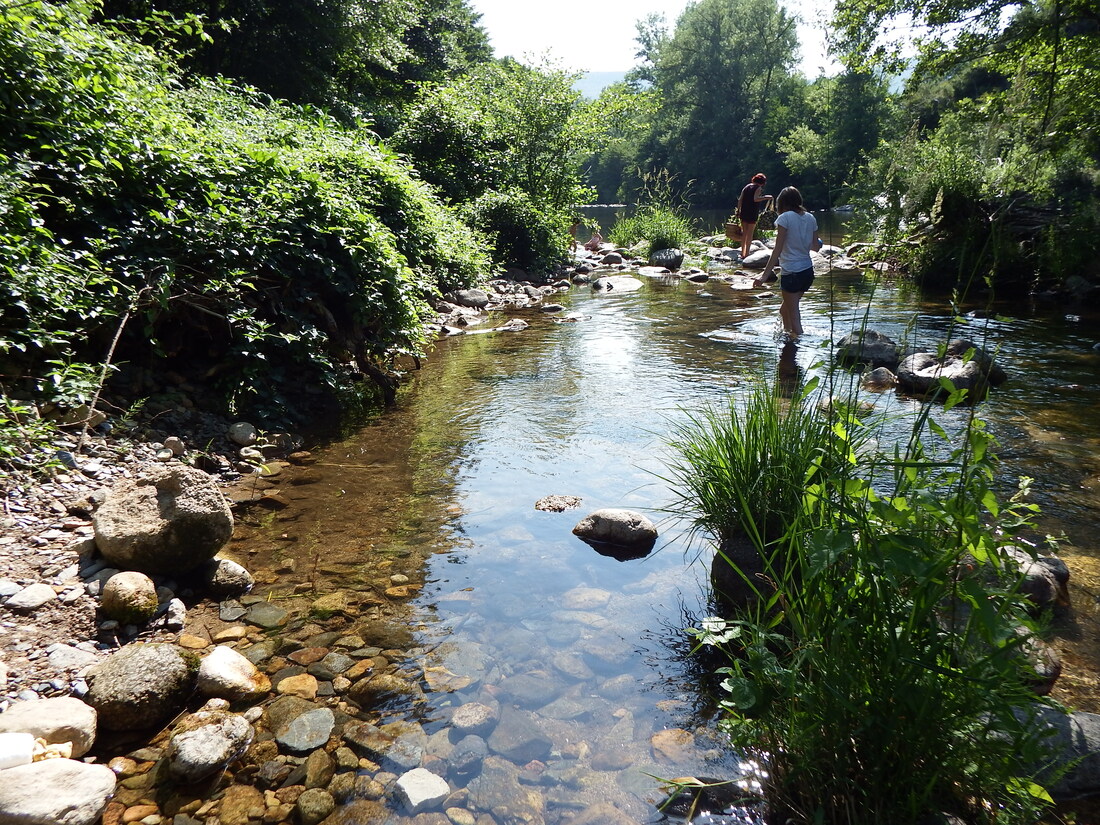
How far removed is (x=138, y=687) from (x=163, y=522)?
3.49 ft

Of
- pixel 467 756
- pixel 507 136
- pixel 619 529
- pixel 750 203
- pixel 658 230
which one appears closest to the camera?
pixel 467 756

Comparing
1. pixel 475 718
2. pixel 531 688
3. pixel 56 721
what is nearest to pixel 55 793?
pixel 56 721

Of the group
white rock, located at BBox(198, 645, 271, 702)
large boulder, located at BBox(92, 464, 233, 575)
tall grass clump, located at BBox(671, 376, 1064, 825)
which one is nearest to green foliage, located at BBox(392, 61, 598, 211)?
large boulder, located at BBox(92, 464, 233, 575)

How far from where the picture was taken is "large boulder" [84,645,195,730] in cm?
284

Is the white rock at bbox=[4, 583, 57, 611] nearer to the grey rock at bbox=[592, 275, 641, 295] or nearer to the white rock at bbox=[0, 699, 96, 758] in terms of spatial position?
the white rock at bbox=[0, 699, 96, 758]

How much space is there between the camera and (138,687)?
9.45ft

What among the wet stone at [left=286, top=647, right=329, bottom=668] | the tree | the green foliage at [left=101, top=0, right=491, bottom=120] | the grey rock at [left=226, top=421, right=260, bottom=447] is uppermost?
the tree

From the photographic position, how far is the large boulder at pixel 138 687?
284 centimetres

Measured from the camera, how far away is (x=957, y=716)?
190 centimetres

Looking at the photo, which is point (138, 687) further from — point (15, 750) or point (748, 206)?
point (748, 206)

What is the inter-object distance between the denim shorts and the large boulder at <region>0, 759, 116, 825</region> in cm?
869

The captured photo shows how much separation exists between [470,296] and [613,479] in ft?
28.9

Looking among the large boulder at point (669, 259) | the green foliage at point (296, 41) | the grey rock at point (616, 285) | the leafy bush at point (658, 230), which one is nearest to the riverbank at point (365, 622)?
the grey rock at point (616, 285)

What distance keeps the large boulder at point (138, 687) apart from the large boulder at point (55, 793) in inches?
13.5
